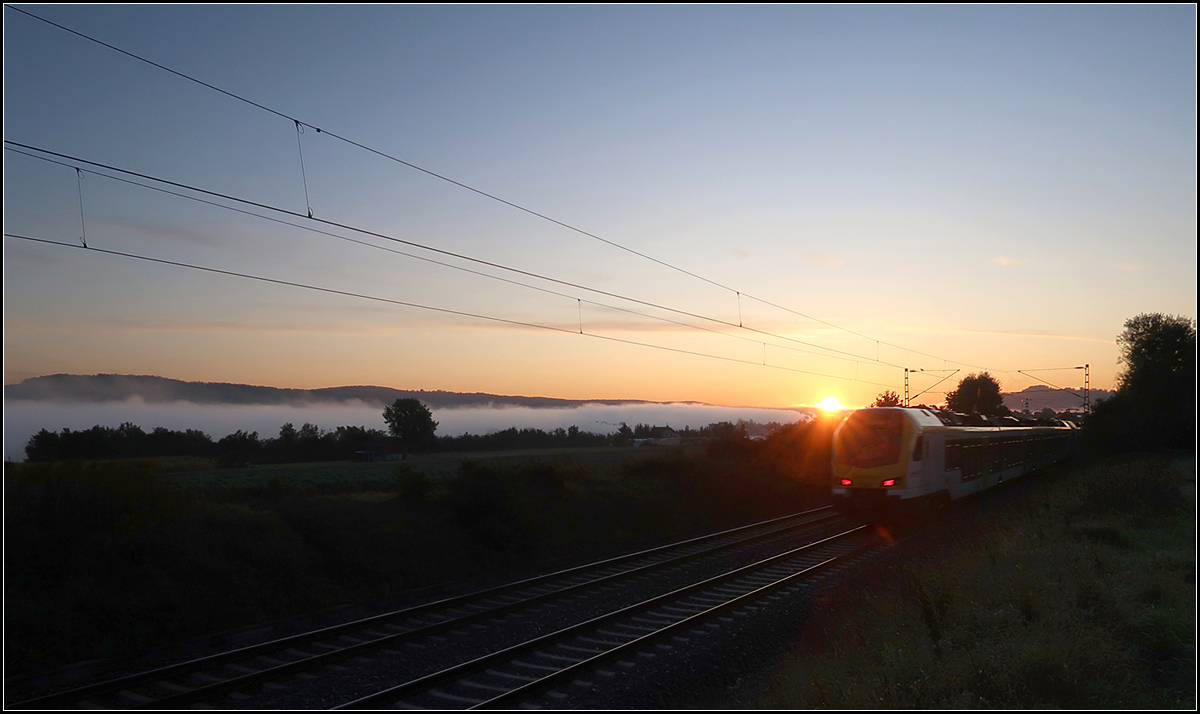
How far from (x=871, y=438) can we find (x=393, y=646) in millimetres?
15835

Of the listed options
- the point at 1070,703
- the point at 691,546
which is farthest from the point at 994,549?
the point at 1070,703

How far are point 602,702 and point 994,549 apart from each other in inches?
455

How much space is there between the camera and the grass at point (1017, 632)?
7.44 metres

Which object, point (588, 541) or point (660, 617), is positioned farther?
point (588, 541)

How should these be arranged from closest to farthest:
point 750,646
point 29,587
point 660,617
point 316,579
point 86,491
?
point 750,646 → point 29,587 → point 660,617 → point 86,491 → point 316,579

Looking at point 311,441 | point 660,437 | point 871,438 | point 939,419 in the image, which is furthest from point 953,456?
point 660,437

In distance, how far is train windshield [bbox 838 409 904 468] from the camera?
66.7 feet

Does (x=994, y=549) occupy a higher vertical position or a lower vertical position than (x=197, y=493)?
lower

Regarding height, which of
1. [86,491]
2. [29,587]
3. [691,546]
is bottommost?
[691,546]

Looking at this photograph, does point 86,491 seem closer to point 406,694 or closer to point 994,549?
point 406,694

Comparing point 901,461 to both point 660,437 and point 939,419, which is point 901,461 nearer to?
point 939,419

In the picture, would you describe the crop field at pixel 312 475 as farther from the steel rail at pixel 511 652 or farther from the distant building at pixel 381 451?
the steel rail at pixel 511 652

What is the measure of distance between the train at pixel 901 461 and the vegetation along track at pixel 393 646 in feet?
18.1

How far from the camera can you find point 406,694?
27.8ft
